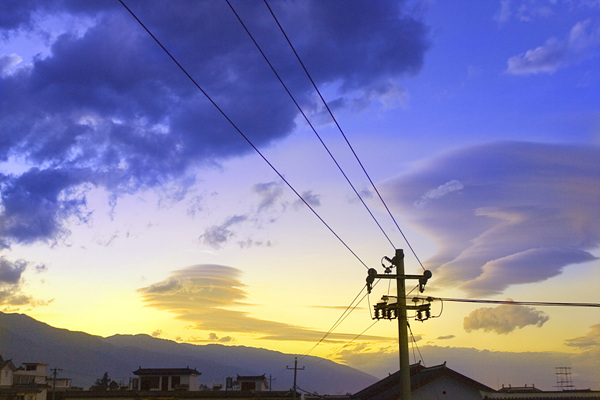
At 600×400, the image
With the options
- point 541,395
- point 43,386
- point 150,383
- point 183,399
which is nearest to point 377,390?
point 541,395

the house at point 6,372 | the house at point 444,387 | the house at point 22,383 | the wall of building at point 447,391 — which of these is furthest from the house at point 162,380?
the wall of building at point 447,391

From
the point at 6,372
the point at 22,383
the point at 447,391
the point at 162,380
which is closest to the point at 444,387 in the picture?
the point at 447,391

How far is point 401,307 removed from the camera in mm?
30969

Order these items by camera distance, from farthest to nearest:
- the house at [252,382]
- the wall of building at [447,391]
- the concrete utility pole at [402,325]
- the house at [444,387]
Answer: the house at [252,382]
the wall of building at [447,391]
the house at [444,387]
the concrete utility pole at [402,325]

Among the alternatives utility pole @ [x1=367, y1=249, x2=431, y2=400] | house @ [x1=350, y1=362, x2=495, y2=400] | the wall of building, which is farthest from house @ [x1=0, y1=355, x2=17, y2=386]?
utility pole @ [x1=367, y1=249, x2=431, y2=400]

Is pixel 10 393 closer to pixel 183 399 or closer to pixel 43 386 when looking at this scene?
pixel 43 386

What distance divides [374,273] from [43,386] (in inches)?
3269

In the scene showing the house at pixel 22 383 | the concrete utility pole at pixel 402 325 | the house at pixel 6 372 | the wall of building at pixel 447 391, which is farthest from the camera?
the house at pixel 6 372

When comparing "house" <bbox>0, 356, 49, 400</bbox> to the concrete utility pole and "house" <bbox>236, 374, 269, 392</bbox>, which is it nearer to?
"house" <bbox>236, 374, 269, 392</bbox>

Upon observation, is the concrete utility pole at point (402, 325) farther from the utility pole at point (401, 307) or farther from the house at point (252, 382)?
the house at point (252, 382)

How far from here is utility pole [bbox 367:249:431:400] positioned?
2952 centimetres

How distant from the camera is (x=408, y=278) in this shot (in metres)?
31.8

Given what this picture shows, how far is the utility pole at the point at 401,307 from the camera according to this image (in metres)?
29.5

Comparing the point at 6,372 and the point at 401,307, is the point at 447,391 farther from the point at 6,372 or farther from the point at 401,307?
the point at 6,372
